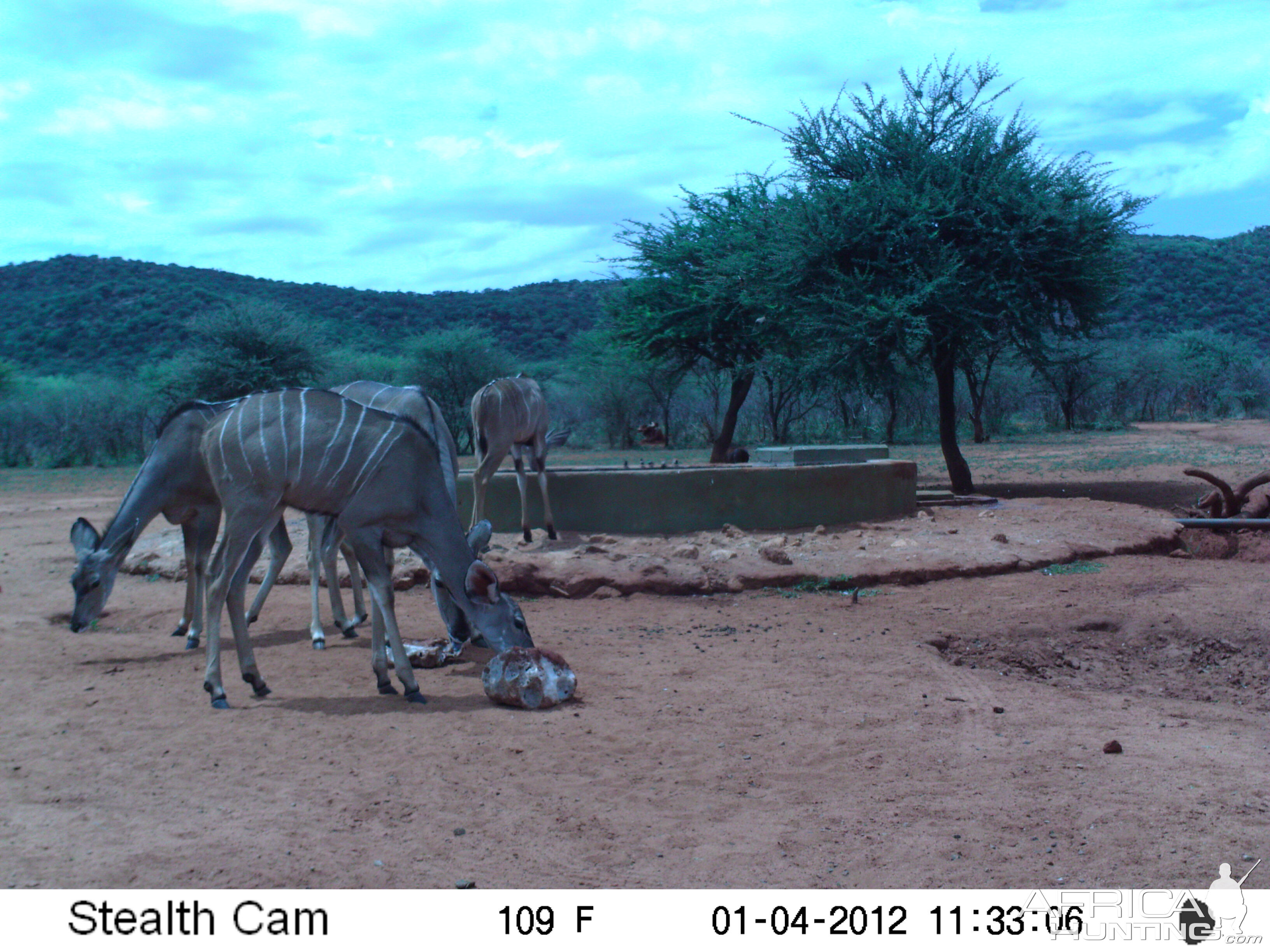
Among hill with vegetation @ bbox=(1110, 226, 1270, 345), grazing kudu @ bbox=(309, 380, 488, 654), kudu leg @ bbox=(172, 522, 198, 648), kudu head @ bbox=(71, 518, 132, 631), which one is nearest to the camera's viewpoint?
kudu head @ bbox=(71, 518, 132, 631)

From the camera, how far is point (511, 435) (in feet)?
34.8

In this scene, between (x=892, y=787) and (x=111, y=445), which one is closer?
(x=892, y=787)

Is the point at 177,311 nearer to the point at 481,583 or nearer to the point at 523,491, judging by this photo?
the point at 523,491

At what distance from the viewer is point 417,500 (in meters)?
6.01

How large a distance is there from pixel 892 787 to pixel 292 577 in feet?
23.8

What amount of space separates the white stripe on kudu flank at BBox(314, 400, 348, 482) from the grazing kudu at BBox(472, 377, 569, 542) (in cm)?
410

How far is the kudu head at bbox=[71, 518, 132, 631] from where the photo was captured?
6531 millimetres

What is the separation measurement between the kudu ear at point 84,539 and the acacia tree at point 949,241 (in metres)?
10.9

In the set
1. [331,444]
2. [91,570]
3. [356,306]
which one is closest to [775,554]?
[331,444]

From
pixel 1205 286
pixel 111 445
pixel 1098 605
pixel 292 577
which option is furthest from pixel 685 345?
pixel 1205 286

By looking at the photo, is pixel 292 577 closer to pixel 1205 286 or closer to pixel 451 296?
pixel 451 296

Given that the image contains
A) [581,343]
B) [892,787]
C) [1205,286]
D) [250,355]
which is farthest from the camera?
[1205,286]

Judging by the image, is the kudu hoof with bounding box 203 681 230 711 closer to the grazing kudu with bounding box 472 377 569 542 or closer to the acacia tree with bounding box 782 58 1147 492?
the grazing kudu with bounding box 472 377 569 542

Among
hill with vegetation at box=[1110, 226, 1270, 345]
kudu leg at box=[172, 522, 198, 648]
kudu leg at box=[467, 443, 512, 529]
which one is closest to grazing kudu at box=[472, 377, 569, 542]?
kudu leg at box=[467, 443, 512, 529]
